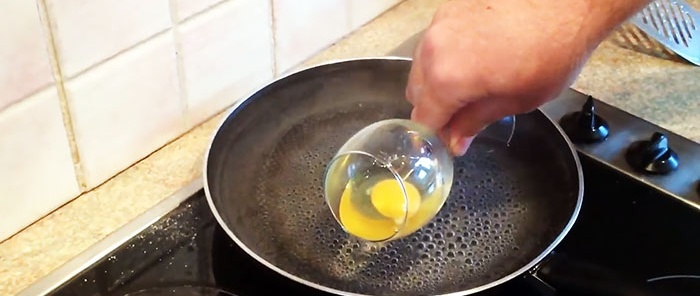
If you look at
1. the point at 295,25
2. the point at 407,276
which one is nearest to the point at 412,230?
the point at 407,276

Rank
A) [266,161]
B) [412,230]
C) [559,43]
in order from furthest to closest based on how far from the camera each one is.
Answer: [266,161]
[412,230]
[559,43]

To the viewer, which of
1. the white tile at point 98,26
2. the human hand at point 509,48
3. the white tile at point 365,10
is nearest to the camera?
the human hand at point 509,48

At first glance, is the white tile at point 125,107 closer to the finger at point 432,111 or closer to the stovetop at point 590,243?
the stovetop at point 590,243

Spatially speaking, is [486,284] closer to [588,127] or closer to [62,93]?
[588,127]

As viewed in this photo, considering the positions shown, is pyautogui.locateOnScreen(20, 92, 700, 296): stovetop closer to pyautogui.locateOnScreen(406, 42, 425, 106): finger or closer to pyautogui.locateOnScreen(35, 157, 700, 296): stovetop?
pyautogui.locateOnScreen(35, 157, 700, 296): stovetop

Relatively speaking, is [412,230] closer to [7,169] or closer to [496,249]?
[496,249]

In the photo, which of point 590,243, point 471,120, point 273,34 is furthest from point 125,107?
point 590,243

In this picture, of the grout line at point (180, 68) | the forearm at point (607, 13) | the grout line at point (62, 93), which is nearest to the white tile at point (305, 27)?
the grout line at point (180, 68)
